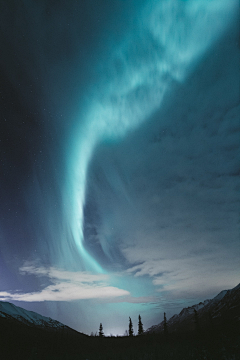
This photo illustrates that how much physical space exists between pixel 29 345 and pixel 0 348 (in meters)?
9.47

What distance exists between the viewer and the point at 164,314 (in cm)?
9644

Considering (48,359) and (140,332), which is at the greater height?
(48,359)

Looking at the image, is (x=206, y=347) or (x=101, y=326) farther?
(x=101, y=326)

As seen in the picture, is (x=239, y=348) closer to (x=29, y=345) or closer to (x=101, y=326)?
(x=29, y=345)

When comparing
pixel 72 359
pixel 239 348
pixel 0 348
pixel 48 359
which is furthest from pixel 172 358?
pixel 0 348

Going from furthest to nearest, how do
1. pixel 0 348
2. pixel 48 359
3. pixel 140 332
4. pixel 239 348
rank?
pixel 140 332 < pixel 0 348 < pixel 48 359 < pixel 239 348

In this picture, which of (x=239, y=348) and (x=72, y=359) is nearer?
(x=239, y=348)

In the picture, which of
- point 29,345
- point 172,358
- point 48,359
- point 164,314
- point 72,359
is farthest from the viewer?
point 164,314

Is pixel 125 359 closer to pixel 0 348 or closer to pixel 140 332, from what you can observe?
pixel 0 348

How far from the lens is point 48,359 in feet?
135

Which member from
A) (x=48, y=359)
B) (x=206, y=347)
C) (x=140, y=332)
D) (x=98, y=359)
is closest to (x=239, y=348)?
(x=206, y=347)

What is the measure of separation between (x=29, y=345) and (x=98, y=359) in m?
42.1

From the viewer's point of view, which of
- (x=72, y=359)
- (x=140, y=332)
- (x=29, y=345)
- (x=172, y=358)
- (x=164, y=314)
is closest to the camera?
(x=172, y=358)

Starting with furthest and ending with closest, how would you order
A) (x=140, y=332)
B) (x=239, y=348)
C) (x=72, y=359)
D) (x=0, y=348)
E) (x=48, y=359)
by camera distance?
(x=140, y=332)
(x=0, y=348)
(x=48, y=359)
(x=72, y=359)
(x=239, y=348)
